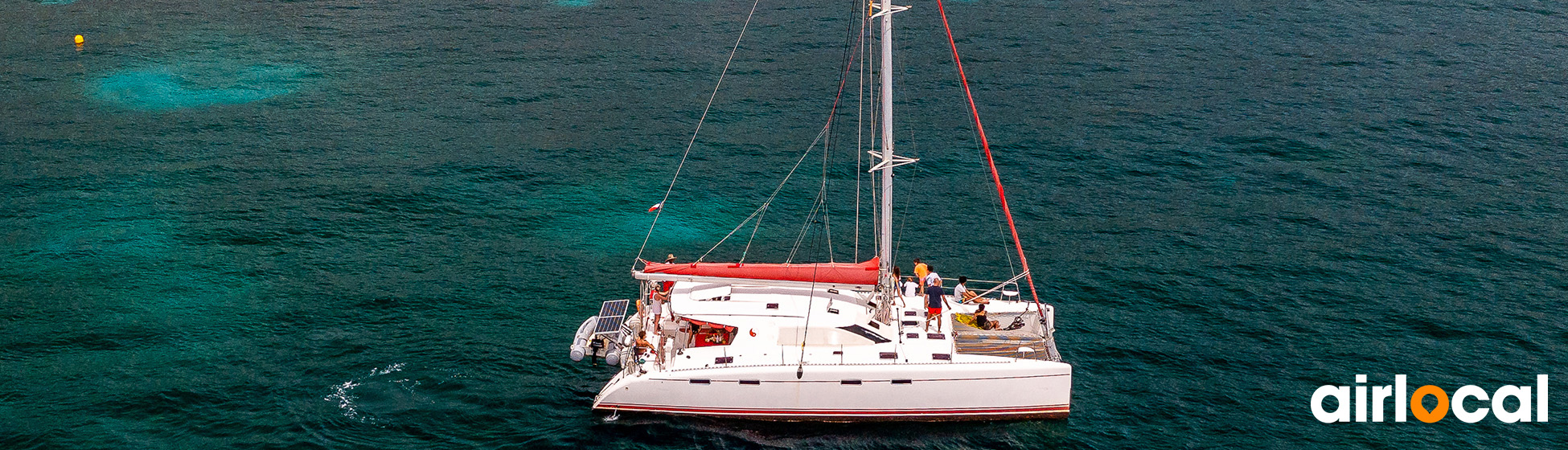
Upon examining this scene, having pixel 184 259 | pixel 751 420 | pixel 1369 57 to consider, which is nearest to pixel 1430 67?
pixel 1369 57

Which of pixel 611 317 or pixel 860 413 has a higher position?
pixel 611 317

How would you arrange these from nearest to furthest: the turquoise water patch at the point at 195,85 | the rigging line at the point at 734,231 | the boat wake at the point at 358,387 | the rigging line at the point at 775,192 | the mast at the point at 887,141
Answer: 1. the mast at the point at 887,141
2. the boat wake at the point at 358,387
3. the rigging line at the point at 734,231
4. the rigging line at the point at 775,192
5. the turquoise water patch at the point at 195,85

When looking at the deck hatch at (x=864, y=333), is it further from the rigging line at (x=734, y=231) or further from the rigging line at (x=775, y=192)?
the rigging line at (x=734, y=231)

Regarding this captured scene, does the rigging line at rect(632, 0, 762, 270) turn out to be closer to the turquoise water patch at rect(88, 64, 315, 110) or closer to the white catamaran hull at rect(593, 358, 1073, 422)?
the white catamaran hull at rect(593, 358, 1073, 422)

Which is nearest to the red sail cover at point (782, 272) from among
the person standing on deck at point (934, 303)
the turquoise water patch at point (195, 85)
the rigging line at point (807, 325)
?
the rigging line at point (807, 325)

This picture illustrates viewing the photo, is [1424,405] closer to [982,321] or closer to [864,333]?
[982,321]

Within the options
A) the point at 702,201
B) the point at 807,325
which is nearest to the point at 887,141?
the point at 807,325

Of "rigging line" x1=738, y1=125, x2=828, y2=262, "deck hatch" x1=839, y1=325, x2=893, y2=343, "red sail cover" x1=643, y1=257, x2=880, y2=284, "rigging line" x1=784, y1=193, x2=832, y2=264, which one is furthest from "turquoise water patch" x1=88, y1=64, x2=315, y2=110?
"deck hatch" x1=839, y1=325, x2=893, y2=343
